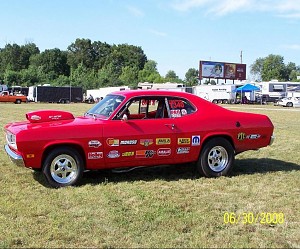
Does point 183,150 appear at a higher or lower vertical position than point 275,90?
lower

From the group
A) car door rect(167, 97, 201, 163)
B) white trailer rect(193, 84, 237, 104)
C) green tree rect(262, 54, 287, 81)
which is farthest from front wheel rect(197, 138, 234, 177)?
green tree rect(262, 54, 287, 81)

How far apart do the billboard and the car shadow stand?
63.6m

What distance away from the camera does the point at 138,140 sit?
6.62 m

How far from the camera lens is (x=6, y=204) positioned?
5.42 meters

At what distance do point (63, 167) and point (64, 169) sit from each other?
0.12 ft

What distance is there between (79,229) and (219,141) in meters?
3.42

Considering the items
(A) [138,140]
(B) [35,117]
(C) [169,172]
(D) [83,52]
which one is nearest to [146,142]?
(A) [138,140]

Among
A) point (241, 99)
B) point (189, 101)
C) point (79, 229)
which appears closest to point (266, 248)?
point (79, 229)

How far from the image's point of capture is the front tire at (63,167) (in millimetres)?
6281

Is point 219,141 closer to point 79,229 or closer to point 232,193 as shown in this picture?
point 232,193

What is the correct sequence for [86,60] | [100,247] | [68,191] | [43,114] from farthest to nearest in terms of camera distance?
[86,60]
[43,114]
[68,191]
[100,247]

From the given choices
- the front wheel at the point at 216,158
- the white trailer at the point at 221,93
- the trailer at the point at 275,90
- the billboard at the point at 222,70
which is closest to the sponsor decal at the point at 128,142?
the front wheel at the point at 216,158

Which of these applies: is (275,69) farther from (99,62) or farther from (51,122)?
(51,122)

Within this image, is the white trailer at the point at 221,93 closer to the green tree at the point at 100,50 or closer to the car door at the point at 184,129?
the car door at the point at 184,129
